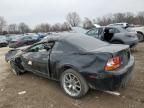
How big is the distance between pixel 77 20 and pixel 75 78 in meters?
85.4

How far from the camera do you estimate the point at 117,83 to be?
3447 millimetres

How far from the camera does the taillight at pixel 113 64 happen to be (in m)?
3.46

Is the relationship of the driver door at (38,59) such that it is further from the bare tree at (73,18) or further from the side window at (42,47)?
the bare tree at (73,18)

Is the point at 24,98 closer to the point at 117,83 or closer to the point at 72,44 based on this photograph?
the point at 72,44

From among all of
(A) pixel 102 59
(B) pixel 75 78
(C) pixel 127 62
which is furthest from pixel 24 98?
(C) pixel 127 62

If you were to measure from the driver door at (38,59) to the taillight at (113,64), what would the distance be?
1.74 m

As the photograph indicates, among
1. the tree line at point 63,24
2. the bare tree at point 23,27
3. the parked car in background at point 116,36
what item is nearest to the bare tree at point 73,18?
the tree line at point 63,24

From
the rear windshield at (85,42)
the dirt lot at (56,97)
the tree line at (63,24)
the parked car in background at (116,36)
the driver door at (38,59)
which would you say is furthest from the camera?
the tree line at (63,24)

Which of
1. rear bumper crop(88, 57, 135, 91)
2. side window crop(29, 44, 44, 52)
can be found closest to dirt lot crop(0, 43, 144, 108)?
rear bumper crop(88, 57, 135, 91)

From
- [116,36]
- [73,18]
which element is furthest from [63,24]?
[116,36]

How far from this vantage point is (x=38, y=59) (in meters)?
4.81

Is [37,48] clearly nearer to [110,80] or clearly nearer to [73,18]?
[110,80]

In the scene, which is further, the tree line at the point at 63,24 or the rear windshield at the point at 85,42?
the tree line at the point at 63,24

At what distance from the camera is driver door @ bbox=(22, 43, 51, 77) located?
4.59 metres
